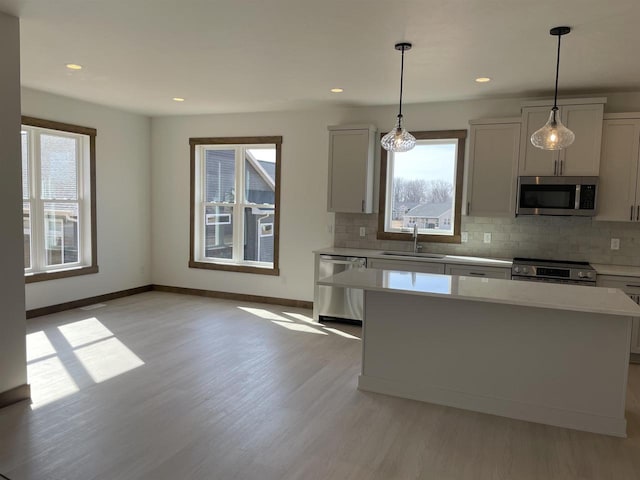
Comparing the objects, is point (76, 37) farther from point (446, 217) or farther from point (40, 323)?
point (446, 217)

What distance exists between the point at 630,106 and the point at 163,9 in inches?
181

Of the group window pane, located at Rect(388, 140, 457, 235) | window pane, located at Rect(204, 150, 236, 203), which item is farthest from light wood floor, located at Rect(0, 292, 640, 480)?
window pane, located at Rect(204, 150, 236, 203)

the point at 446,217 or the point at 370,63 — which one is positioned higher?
the point at 370,63

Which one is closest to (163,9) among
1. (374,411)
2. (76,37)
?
(76,37)

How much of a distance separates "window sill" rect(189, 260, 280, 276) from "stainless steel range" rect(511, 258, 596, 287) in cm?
321

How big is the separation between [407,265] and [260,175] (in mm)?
2667

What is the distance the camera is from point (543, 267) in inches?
186

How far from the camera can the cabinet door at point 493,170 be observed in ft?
16.6

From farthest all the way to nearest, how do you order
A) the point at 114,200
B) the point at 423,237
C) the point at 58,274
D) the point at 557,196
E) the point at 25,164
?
the point at 114,200, the point at 58,274, the point at 423,237, the point at 25,164, the point at 557,196

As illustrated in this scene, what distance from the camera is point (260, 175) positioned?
6844mm

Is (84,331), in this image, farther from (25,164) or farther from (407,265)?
(407,265)

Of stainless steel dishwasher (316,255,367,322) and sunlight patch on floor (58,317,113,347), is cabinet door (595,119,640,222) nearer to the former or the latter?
stainless steel dishwasher (316,255,367,322)

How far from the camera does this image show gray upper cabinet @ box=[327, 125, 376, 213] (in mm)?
5777

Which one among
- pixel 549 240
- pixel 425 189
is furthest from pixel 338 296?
pixel 549 240
